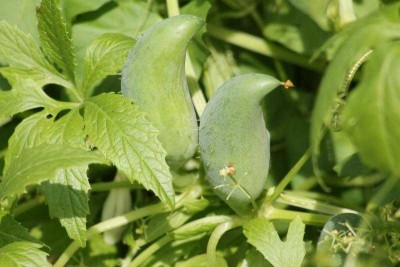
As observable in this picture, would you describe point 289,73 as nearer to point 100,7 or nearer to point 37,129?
point 100,7

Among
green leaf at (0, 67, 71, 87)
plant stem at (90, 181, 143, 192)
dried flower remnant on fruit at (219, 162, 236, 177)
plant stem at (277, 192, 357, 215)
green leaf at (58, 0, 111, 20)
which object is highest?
green leaf at (58, 0, 111, 20)

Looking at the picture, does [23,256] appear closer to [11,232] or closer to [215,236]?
[11,232]

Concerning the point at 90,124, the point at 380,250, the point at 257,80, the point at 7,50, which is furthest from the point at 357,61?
the point at 7,50

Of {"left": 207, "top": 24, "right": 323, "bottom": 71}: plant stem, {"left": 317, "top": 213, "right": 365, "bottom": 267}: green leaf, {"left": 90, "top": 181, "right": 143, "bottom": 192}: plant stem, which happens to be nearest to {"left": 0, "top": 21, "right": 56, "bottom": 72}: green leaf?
{"left": 90, "top": 181, "right": 143, "bottom": 192}: plant stem

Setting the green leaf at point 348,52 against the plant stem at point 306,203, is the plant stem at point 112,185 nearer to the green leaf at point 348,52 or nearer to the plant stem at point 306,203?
the plant stem at point 306,203

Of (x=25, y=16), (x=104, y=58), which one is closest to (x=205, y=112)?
(x=104, y=58)

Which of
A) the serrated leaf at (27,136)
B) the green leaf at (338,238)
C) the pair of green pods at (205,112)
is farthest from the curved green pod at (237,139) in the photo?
the serrated leaf at (27,136)

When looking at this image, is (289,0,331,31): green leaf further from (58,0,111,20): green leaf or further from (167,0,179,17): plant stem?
(58,0,111,20): green leaf

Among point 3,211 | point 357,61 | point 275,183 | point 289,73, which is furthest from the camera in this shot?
point 289,73
